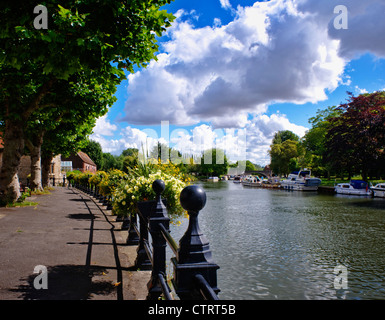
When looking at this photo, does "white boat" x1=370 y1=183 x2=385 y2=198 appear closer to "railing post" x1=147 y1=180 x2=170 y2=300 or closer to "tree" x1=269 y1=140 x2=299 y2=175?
"railing post" x1=147 y1=180 x2=170 y2=300

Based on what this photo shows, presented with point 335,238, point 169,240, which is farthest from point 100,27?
point 335,238

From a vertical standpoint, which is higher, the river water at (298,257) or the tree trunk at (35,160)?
the tree trunk at (35,160)

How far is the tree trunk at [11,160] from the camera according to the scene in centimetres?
1267

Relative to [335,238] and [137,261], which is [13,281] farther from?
[335,238]

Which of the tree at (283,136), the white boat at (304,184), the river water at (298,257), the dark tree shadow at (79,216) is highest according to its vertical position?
the tree at (283,136)

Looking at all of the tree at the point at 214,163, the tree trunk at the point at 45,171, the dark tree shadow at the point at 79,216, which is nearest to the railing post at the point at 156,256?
the dark tree shadow at the point at 79,216

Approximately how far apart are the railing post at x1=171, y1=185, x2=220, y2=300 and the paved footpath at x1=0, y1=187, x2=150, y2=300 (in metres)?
2.32

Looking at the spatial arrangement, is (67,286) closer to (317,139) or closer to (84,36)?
(84,36)

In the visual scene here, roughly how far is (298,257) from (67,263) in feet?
29.5

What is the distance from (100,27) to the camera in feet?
23.8

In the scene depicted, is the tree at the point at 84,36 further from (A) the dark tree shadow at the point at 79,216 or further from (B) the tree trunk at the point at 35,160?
(B) the tree trunk at the point at 35,160

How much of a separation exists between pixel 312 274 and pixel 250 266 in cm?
201

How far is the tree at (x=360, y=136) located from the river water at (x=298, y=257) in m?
24.0

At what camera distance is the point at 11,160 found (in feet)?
41.9
